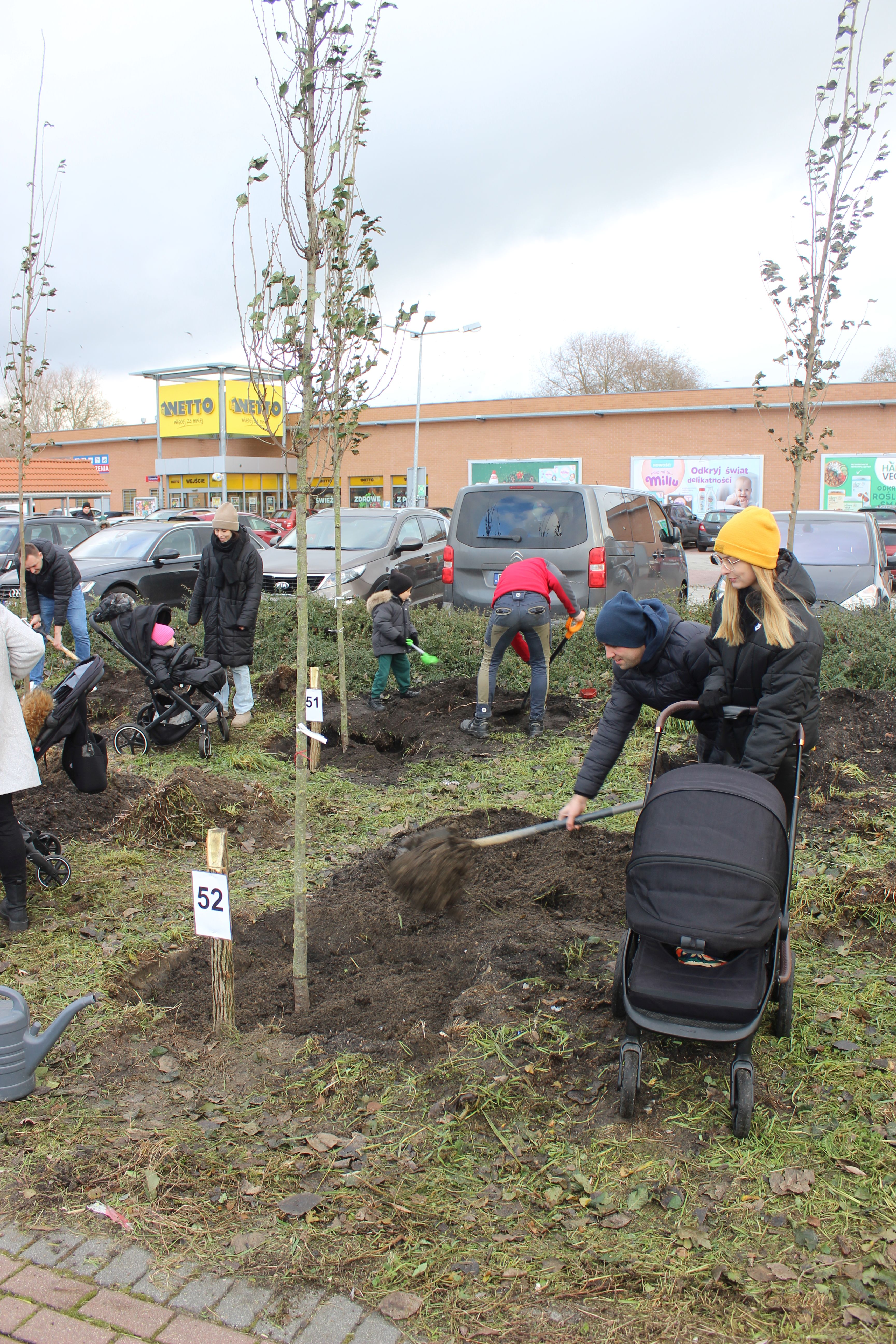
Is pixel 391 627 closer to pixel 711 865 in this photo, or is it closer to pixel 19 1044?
pixel 19 1044

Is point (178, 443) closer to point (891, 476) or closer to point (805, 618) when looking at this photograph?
point (891, 476)

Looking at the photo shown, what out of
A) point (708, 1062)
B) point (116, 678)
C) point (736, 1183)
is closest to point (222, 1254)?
point (736, 1183)

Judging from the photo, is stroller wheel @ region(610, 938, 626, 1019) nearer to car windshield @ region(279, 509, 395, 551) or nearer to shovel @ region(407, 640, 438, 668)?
shovel @ region(407, 640, 438, 668)

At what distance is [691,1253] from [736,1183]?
0.33 metres

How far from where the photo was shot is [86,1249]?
263 centimetres

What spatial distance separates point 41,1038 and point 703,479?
3776 cm

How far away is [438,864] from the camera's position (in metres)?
3.81

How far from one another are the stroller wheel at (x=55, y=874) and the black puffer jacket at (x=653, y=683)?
293 cm

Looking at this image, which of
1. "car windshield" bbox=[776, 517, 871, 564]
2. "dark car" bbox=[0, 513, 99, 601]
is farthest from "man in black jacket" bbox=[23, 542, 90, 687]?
"car windshield" bbox=[776, 517, 871, 564]

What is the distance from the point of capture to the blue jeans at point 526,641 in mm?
7695

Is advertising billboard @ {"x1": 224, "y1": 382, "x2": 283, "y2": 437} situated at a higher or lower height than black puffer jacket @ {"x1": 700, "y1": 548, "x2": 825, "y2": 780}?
higher

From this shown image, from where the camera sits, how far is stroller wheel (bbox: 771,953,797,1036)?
3396 mm

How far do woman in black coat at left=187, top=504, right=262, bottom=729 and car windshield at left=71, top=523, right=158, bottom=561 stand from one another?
641 cm

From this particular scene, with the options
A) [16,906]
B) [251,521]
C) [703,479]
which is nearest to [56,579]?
[16,906]
